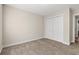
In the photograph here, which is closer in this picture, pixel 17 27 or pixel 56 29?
pixel 17 27

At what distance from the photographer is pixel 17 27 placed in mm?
1702

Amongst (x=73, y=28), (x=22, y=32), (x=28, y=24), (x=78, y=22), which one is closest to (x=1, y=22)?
(x=22, y=32)

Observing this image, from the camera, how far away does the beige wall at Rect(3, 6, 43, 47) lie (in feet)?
5.04

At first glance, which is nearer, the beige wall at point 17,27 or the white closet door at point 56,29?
the beige wall at point 17,27

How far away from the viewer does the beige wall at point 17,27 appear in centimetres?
154

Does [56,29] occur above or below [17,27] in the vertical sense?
below

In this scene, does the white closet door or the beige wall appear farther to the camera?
the white closet door
